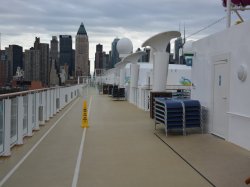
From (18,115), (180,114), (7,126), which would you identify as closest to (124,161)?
(7,126)

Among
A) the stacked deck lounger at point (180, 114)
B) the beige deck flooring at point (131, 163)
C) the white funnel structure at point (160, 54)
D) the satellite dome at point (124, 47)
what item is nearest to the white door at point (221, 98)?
the stacked deck lounger at point (180, 114)

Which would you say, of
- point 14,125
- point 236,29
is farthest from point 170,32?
point 14,125

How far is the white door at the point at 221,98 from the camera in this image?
330 inches

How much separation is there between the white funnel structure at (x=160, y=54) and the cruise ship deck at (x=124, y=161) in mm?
4307

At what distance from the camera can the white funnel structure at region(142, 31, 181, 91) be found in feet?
42.9

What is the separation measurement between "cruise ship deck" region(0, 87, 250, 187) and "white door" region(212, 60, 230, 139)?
0.98ft

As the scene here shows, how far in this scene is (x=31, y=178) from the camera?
540 centimetres

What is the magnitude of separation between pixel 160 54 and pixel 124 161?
7.66m

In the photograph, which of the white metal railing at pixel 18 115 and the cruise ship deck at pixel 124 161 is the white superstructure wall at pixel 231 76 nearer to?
the cruise ship deck at pixel 124 161

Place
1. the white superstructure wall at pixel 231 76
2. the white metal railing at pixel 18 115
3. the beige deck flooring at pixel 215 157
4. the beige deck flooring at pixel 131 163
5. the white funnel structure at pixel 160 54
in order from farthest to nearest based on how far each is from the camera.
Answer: the white funnel structure at pixel 160 54
the white superstructure wall at pixel 231 76
the white metal railing at pixel 18 115
the beige deck flooring at pixel 215 157
the beige deck flooring at pixel 131 163

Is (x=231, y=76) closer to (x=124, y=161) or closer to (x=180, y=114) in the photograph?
(x=180, y=114)

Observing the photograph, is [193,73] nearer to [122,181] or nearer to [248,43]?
[248,43]

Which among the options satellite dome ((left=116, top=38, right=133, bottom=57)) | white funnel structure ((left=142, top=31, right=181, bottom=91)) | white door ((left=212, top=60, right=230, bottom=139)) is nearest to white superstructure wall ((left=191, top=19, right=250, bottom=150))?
white door ((left=212, top=60, right=230, bottom=139))

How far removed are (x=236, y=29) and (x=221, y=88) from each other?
156 centimetres
